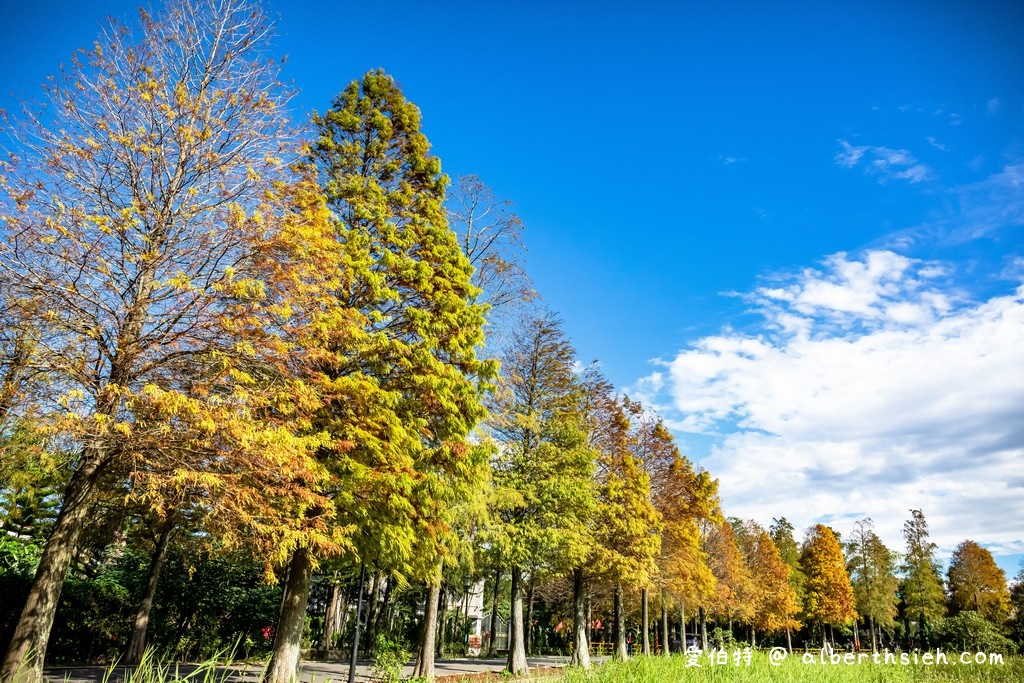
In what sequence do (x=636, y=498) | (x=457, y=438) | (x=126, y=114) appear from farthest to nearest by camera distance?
1. (x=636, y=498)
2. (x=457, y=438)
3. (x=126, y=114)

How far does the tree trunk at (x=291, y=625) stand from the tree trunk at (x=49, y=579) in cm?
367

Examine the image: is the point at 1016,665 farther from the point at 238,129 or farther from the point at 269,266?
the point at 238,129

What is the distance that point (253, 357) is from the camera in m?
9.76

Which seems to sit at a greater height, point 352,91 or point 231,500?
point 352,91

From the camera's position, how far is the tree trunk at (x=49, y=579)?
324 inches

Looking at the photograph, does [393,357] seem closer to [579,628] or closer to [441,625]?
[579,628]

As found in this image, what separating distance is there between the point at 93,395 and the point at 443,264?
7329 mm

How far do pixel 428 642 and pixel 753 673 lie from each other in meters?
8.85

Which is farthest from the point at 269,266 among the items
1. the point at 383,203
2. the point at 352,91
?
the point at 352,91

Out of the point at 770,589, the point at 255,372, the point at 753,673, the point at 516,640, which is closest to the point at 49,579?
the point at 255,372

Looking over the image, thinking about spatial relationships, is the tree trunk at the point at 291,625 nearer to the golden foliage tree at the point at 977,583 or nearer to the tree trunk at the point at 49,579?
the tree trunk at the point at 49,579

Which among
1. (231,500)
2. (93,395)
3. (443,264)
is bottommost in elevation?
(231,500)

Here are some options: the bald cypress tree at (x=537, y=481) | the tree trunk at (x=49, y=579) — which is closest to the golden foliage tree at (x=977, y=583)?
the bald cypress tree at (x=537, y=481)

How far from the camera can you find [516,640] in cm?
1891
